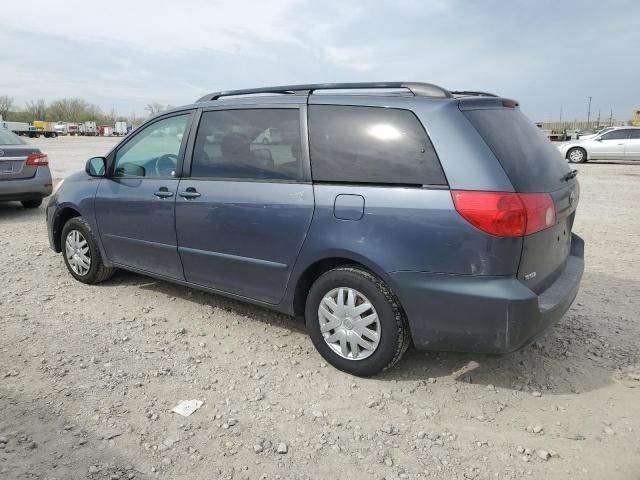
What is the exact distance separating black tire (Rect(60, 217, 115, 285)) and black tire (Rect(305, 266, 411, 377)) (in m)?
2.57

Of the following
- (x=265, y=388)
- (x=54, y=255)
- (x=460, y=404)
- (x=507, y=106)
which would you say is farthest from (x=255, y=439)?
(x=54, y=255)

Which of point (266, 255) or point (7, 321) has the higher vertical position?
point (266, 255)

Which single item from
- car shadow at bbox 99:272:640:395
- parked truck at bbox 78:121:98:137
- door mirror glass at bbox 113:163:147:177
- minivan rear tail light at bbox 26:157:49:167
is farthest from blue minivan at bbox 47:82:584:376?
parked truck at bbox 78:121:98:137

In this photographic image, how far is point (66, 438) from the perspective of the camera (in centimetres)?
264

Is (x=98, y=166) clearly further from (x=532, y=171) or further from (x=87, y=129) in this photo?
(x=87, y=129)

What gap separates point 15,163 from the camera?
27.1 feet

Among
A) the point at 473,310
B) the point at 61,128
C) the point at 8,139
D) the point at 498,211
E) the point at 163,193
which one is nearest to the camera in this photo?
the point at 498,211

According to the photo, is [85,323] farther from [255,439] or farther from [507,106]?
[507,106]

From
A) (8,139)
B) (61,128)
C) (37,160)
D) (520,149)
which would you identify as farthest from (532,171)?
(61,128)

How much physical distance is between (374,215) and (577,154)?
2119 centimetres

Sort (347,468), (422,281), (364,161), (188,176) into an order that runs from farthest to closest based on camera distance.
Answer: (188,176) → (364,161) → (422,281) → (347,468)

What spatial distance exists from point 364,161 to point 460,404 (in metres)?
1.55

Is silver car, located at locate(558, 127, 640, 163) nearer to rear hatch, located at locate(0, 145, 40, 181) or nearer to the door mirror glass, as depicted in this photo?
rear hatch, located at locate(0, 145, 40, 181)

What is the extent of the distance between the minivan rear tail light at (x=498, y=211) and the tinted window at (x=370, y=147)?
0.18 metres
